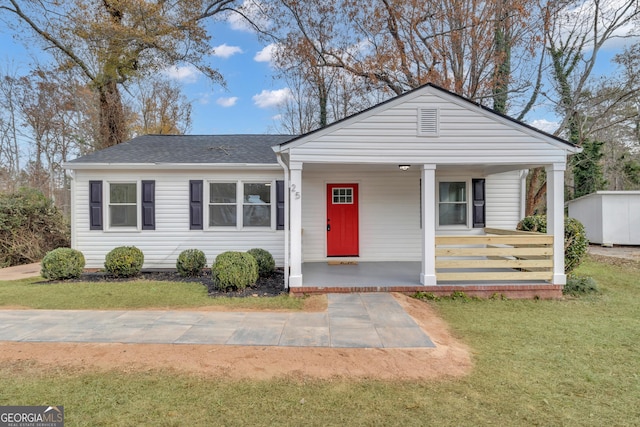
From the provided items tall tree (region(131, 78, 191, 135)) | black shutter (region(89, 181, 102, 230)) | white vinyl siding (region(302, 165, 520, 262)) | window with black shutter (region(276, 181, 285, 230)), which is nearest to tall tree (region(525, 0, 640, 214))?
white vinyl siding (region(302, 165, 520, 262))

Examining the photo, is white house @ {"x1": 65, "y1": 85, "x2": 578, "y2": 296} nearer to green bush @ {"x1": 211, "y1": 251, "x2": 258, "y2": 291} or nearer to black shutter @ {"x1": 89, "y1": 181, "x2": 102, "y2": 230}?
black shutter @ {"x1": 89, "y1": 181, "x2": 102, "y2": 230}

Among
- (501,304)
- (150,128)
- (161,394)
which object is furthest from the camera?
→ (150,128)

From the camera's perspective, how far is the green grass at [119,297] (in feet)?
18.1

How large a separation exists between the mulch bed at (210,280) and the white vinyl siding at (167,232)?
52cm

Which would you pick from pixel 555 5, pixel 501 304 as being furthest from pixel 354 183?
pixel 555 5

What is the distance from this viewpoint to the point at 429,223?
615cm

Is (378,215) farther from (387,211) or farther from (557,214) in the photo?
(557,214)

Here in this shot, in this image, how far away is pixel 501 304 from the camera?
5762mm

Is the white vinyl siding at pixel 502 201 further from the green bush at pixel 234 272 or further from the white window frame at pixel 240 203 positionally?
the green bush at pixel 234 272

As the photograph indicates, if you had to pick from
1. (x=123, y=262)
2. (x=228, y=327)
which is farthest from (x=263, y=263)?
(x=123, y=262)

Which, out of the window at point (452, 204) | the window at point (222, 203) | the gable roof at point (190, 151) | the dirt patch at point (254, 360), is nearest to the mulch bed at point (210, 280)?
the window at point (222, 203)

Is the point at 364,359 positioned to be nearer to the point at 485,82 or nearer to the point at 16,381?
the point at 16,381

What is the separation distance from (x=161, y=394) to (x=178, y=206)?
20.9 feet

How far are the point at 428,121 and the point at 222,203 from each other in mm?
5407
